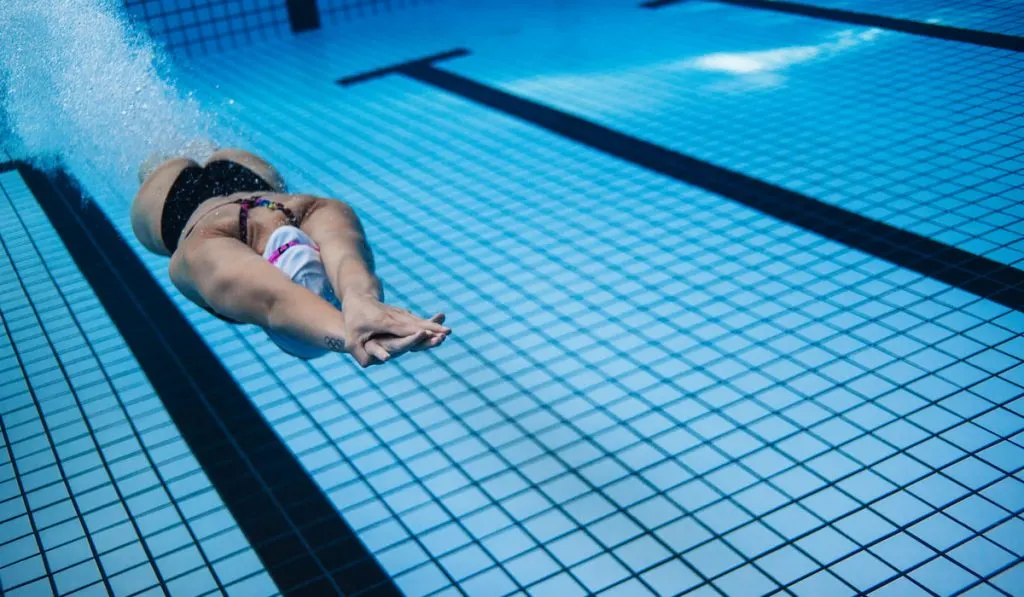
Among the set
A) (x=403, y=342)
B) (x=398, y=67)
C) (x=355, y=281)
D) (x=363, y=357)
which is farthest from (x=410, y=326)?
(x=398, y=67)

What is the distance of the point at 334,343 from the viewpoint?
7.62ft

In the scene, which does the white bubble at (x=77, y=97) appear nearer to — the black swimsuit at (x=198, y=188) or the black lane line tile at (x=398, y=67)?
the black swimsuit at (x=198, y=188)

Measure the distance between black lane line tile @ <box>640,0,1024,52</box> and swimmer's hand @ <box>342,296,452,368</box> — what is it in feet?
18.6

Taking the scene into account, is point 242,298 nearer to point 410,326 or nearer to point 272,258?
point 272,258

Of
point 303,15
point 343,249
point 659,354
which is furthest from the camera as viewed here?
point 303,15

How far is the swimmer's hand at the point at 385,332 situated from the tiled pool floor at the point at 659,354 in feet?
2.38

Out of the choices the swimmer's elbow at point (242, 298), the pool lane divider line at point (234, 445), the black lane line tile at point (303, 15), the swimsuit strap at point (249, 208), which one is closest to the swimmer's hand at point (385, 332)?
the swimmer's elbow at point (242, 298)

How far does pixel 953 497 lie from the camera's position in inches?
100

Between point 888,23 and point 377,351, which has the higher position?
point 377,351

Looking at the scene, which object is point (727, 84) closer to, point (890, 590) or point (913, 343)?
point (913, 343)

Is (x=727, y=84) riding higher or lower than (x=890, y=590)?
higher

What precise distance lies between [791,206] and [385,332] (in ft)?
9.21

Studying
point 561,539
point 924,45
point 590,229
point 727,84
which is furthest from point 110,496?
point 924,45

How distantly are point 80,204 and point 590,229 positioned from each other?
2898 millimetres
